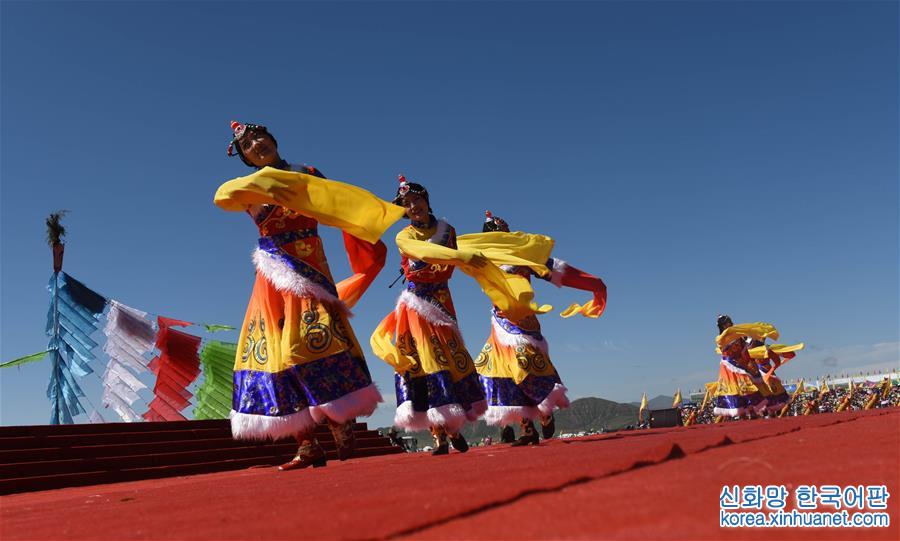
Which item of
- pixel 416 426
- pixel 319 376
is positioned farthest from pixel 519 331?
pixel 319 376

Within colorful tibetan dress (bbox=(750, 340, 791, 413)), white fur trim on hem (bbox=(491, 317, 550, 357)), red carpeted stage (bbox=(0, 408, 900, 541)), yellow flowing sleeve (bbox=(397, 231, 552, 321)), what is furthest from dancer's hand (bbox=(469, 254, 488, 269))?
colorful tibetan dress (bbox=(750, 340, 791, 413))

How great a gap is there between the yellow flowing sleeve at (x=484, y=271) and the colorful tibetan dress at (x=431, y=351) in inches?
18.1

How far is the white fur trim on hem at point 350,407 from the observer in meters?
5.05

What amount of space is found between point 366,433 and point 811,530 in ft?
35.2

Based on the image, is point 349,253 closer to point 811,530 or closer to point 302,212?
point 302,212

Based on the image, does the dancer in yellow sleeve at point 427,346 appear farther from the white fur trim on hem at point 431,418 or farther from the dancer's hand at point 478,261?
the dancer's hand at point 478,261

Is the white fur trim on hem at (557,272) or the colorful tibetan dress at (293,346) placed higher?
the white fur trim on hem at (557,272)

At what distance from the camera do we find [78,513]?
3297 millimetres

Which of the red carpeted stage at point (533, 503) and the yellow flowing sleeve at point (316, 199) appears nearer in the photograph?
the red carpeted stage at point (533, 503)

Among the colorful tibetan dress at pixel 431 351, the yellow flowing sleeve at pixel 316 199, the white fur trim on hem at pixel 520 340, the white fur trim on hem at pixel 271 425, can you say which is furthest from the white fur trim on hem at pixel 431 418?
the yellow flowing sleeve at pixel 316 199

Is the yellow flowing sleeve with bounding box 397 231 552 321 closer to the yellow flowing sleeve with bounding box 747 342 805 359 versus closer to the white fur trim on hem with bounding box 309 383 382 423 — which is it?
the white fur trim on hem with bounding box 309 383 382 423

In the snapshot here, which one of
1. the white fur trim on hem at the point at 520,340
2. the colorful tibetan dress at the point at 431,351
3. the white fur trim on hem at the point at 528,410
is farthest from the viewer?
the white fur trim on hem at the point at 520,340

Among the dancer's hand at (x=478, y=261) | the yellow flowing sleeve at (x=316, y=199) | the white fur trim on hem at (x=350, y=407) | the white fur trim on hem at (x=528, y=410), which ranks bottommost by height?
the white fur trim on hem at (x=528, y=410)

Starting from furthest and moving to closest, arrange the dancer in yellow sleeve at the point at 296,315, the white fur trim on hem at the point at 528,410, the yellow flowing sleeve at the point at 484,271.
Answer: the white fur trim on hem at the point at 528,410 → the yellow flowing sleeve at the point at 484,271 → the dancer in yellow sleeve at the point at 296,315
